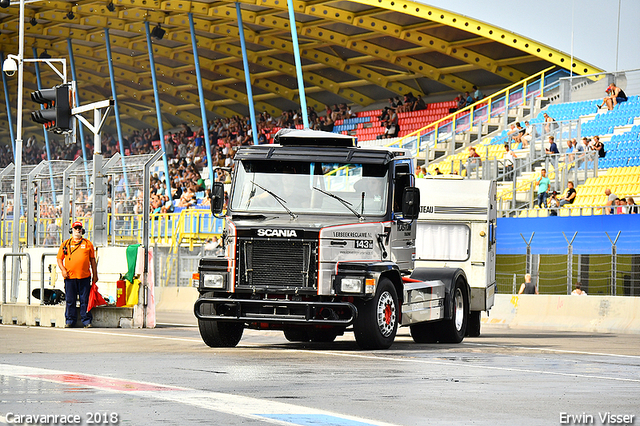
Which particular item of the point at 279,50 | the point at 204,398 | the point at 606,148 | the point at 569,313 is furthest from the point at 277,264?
the point at 279,50

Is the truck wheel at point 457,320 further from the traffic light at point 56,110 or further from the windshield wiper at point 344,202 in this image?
the traffic light at point 56,110

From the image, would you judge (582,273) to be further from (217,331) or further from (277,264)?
(217,331)

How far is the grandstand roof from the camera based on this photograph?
43844mm

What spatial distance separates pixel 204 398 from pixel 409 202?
681cm

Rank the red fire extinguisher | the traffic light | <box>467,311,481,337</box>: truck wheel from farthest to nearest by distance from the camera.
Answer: the traffic light
the red fire extinguisher
<box>467,311,481,337</box>: truck wheel

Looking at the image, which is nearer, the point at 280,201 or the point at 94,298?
the point at 280,201

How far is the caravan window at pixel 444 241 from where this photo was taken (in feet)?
62.7

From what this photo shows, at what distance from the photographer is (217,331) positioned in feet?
49.5

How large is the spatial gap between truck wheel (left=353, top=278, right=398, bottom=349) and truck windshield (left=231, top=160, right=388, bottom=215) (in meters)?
1.14

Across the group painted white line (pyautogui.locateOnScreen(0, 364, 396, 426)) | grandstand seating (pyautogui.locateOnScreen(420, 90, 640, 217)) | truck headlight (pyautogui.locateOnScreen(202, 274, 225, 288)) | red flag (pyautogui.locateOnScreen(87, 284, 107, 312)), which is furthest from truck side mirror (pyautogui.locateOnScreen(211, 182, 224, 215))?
grandstand seating (pyautogui.locateOnScreen(420, 90, 640, 217))

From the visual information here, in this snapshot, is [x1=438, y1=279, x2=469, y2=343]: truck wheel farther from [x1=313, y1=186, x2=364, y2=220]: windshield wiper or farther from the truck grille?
the truck grille

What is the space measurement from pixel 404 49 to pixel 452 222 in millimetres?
30882

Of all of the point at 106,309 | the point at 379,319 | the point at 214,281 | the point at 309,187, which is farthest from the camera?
the point at 106,309

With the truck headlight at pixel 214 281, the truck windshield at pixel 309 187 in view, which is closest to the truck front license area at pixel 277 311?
the truck headlight at pixel 214 281
